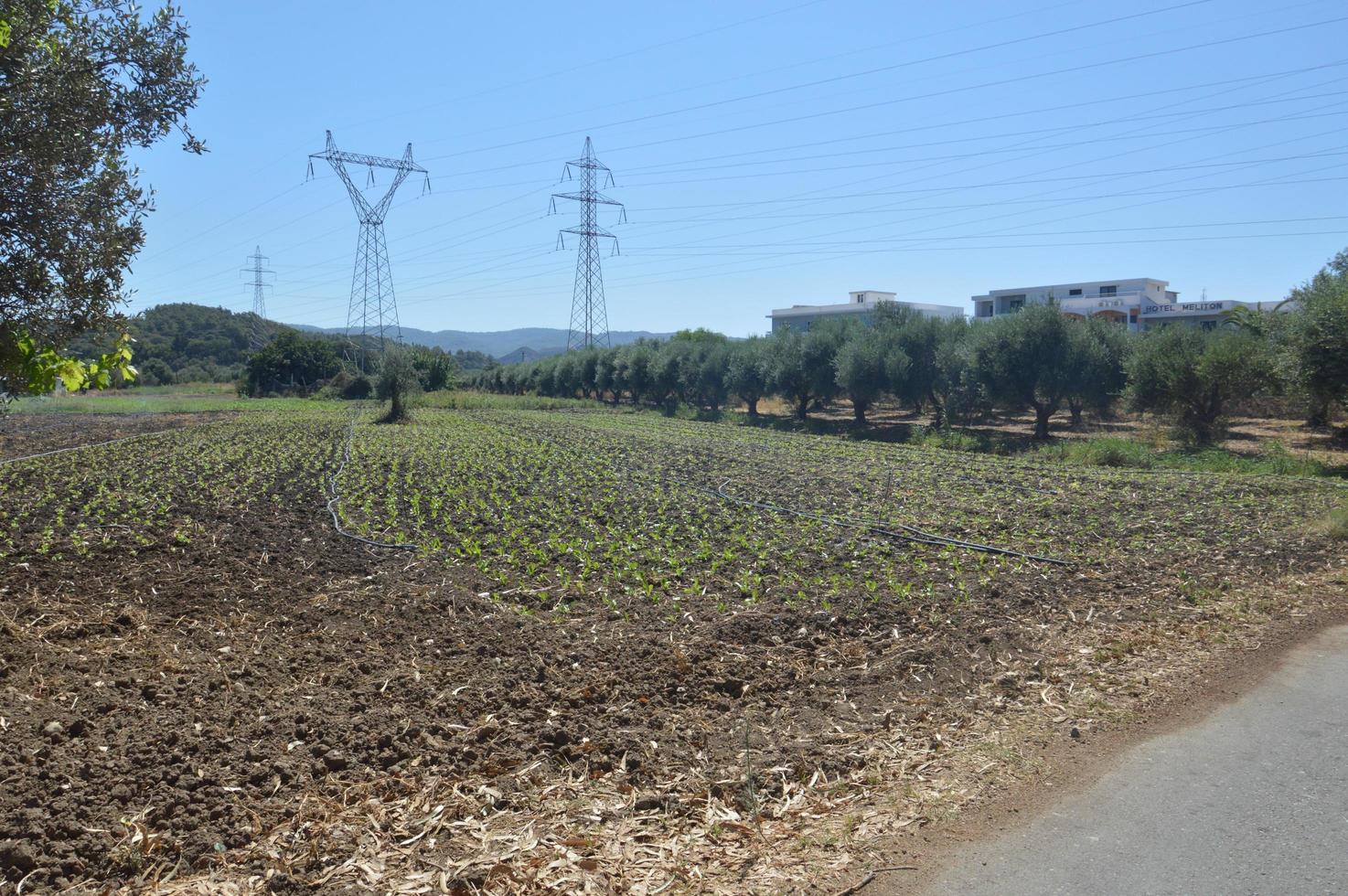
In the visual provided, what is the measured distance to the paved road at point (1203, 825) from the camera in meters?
4.09

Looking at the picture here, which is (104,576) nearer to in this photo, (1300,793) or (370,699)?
(370,699)

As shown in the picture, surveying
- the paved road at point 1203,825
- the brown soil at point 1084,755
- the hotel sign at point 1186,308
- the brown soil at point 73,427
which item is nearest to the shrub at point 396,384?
the brown soil at point 73,427

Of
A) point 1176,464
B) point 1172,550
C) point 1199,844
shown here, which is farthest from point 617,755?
point 1176,464

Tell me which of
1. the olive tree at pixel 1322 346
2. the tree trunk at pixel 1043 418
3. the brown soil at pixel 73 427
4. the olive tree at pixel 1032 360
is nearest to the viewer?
the olive tree at pixel 1322 346

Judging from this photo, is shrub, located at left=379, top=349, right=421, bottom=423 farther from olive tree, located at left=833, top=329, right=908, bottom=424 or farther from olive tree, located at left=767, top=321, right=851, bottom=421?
olive tree, located at left=833, top=329, right=908, bottom=424

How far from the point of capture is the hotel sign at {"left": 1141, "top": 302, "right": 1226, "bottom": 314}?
67438mm

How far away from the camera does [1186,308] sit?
70062 mm

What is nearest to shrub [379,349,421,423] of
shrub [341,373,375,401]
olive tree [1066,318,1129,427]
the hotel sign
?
olive tree [1066,318,1129,427]

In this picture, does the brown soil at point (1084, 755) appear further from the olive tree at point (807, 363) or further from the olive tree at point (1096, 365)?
the olive tree at point (807, 363)

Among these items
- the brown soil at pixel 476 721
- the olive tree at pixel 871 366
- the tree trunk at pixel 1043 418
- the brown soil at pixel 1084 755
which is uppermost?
the olive tree at pixel 871 366

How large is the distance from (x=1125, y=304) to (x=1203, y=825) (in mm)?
74985

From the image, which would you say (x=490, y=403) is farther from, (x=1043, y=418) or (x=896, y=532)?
(x=896, y=532)

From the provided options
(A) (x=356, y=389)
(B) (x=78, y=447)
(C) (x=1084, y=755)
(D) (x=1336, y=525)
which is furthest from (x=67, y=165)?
(A) (x=356, y=389)

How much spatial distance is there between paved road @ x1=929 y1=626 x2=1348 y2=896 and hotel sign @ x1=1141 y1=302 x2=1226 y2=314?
233ft
